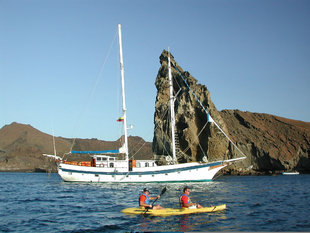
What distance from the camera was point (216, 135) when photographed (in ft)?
273

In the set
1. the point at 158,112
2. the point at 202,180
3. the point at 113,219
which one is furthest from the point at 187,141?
→ the point at 113,219

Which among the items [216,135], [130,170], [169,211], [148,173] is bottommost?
[169,211]

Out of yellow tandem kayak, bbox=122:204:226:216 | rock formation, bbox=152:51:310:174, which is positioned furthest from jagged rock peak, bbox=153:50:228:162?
yellow tandem kayak, bbox=122:204:226:216

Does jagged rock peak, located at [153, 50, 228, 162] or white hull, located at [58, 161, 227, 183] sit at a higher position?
jagged rock peak, located at [153, 50, 228, 162]

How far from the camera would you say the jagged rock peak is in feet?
270

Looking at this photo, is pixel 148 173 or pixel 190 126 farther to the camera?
pixel 190 126

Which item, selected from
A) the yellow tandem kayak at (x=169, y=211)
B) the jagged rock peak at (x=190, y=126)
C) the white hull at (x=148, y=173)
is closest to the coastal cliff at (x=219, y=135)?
the jagged rock peak at (x=190, y=126)

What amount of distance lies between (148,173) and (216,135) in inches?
1669

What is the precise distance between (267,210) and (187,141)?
60.8m

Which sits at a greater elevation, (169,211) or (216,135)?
(216,135)

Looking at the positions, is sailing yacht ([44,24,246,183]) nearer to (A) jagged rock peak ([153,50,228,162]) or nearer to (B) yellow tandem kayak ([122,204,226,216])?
(B) yellow tandem kayak ([122,204,226,216])

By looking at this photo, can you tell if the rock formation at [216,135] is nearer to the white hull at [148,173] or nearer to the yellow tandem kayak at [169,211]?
the white hull at [148,173]

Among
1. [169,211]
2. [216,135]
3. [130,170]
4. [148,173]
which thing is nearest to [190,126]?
[216,135]

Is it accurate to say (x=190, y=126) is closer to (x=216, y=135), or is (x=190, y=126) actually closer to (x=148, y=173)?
(x=216, y=135)
